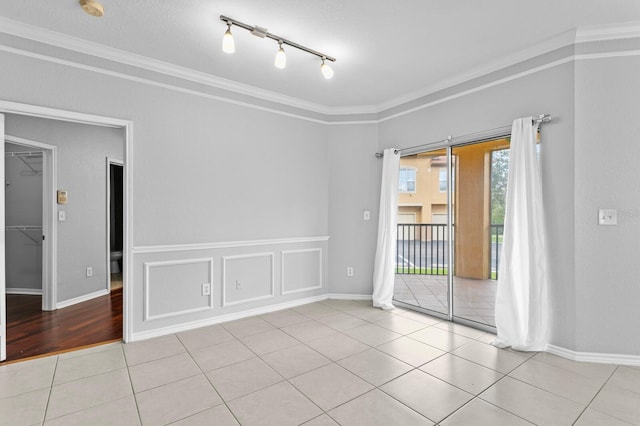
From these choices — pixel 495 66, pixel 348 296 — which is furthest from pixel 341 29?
pixel 348 296

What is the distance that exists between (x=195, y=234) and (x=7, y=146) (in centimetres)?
365

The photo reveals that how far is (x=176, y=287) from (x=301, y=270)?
5.33ft

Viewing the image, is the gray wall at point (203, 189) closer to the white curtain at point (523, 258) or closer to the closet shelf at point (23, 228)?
the closet shelf at point (23, 228)

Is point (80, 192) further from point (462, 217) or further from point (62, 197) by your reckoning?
point (462, 217)

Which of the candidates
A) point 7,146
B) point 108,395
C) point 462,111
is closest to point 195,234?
point 108,395

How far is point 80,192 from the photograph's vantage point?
14.4 ft

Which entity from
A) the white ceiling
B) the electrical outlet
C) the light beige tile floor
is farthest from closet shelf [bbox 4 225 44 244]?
the white ceiling

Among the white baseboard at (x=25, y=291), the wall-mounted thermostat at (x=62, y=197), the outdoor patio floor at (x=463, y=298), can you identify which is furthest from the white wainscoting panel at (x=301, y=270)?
the white baseboard at (x=25, y=291)

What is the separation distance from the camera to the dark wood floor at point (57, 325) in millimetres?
2932

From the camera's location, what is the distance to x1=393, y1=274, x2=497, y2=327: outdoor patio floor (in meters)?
3.61

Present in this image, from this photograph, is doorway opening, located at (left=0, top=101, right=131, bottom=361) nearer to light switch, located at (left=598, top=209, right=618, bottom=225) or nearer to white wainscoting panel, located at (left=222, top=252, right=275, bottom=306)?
white wainscoting panel, located at (left=222, top=252, right=275, bottom=306)

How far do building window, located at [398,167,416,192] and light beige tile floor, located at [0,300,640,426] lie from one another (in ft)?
6.40

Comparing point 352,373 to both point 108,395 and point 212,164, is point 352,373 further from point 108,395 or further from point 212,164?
point 212,164

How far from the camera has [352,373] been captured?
97.3 inches
